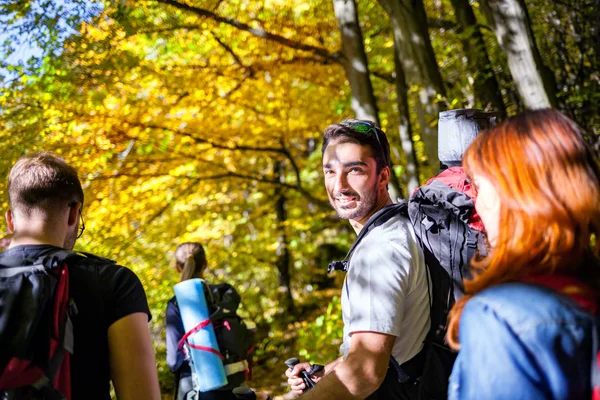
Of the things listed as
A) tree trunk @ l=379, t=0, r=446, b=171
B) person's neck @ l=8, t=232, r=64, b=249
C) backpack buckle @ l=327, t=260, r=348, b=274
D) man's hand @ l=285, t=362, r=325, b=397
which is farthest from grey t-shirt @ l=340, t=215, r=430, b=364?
tree trunk @ l=379, t=0, r=446, b=171

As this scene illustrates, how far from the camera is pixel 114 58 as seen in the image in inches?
214

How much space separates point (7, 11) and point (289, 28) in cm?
342

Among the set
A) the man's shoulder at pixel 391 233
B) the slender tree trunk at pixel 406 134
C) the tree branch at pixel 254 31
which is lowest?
the man's shoulder at pixel 391 233

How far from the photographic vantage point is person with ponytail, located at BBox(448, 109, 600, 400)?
101 centimetres

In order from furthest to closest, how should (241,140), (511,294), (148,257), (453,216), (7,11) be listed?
(241,140) < (148,257) < (7,11) < (453,216) < (511,294)

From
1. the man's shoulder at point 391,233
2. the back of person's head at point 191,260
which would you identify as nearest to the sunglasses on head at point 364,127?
the man's shoulder at point 391,233

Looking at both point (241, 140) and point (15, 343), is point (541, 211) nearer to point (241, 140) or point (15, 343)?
point (15, 343)

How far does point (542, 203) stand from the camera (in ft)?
3.71

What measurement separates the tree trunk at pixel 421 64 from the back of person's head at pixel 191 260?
2.19 meters

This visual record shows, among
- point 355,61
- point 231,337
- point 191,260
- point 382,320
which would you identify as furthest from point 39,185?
point 355,61

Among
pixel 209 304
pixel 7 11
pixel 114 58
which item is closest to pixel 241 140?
pixel 114 58

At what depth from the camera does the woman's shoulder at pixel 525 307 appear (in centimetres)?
103

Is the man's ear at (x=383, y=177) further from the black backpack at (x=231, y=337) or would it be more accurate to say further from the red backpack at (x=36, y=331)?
the black backpack at (x=231, y=337)

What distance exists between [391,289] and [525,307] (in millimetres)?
771
